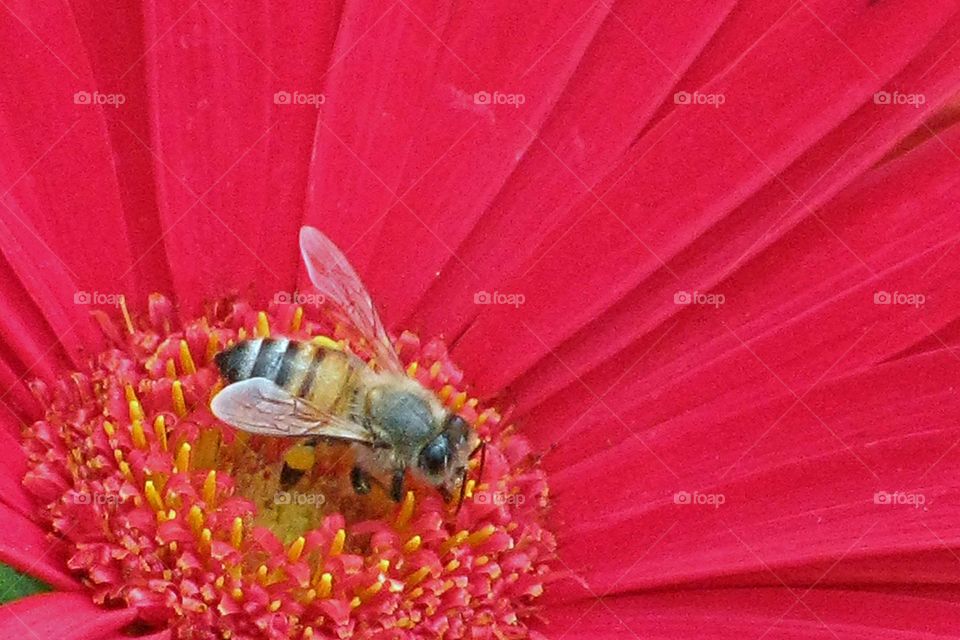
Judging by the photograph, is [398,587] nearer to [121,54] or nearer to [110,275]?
[110,275]

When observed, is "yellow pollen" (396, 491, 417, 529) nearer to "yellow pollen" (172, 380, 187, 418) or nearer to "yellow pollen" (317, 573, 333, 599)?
"yellow pollen" (317, 573, 333, 599)

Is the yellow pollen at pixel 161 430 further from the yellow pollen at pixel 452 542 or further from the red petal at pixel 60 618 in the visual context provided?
the yellow pollen at pixel 452 542

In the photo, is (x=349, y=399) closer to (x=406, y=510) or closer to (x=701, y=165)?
(x=406, y=510)

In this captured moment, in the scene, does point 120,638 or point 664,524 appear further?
point 664,524

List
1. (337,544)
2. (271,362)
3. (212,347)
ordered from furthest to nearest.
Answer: (212,347), (337,544), (271,362)

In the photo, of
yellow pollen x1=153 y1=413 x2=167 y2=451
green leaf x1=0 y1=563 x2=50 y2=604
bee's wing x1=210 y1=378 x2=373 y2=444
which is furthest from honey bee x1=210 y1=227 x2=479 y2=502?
green leaf x1=0 y1=563 x2=50 y2=604

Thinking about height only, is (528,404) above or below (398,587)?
above

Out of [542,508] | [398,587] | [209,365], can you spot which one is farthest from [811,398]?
[209,365]

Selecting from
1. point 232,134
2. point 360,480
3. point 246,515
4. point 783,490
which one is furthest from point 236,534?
point 783,490
